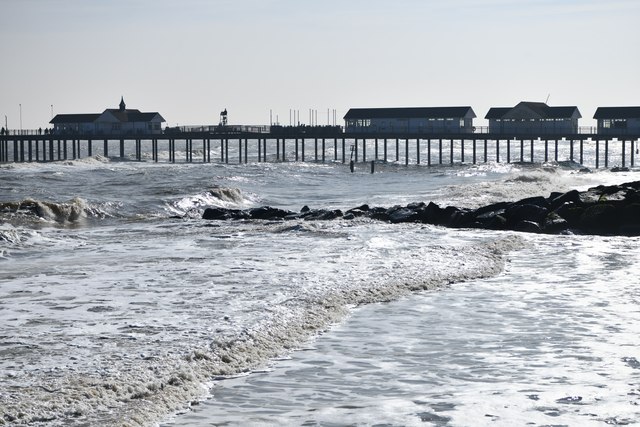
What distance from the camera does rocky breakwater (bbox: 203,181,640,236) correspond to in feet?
88.0

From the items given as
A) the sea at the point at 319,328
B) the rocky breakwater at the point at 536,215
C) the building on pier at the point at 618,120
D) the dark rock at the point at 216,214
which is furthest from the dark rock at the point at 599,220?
the building on pier at the point at 618,120

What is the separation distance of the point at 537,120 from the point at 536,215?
190ft

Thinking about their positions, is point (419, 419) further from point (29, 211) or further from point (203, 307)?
point (29, 211)

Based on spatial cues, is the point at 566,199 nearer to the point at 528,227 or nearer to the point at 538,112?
the point at 528,227

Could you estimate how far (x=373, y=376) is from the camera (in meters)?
11.0

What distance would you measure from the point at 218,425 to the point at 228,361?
2.28 m

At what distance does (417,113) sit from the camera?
87188 mm

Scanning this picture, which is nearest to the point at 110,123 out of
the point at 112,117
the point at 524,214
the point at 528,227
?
the point at 112,117

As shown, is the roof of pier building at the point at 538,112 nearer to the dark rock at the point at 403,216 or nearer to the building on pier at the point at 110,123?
the building on pier at the point at 110,123

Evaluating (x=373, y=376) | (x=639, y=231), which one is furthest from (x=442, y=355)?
(x=639, y=231)

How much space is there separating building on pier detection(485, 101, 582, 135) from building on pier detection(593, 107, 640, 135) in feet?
9.94

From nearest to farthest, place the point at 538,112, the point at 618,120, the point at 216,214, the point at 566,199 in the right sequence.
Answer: the point at 566,199 < the point at 216,214 < the point at 618,120 < the point at 538,112

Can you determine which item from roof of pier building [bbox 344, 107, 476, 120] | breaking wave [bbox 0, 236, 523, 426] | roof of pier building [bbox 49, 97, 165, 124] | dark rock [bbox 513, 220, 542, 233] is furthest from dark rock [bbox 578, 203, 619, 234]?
roof of pier building [bbox 49, 97, 165, 124]

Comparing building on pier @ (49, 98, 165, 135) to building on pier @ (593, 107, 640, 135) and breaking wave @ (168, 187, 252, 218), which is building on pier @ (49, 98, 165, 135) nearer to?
building on pier @ (593, 107, 640, 135)
